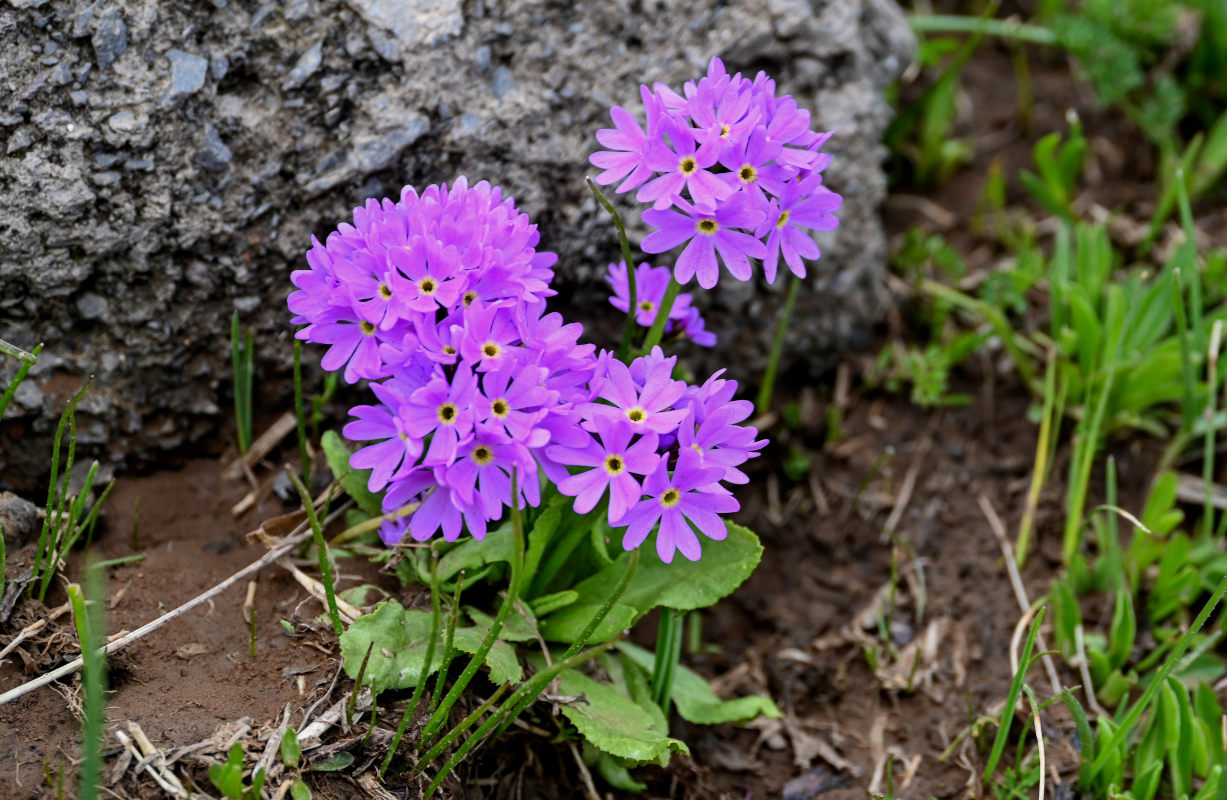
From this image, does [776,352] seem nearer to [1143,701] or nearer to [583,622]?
[583,622]

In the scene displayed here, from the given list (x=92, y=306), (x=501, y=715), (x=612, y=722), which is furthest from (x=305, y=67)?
(x=612, y=722)

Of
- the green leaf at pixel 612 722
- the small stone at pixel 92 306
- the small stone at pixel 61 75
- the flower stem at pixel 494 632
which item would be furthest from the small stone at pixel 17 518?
the green leaf at pixel 612 722

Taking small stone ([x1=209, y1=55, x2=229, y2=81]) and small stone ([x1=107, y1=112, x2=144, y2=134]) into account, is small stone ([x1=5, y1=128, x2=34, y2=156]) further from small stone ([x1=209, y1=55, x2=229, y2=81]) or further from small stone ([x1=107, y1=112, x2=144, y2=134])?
small stone ([x1=209, y1=55, x2=229, y2=81])

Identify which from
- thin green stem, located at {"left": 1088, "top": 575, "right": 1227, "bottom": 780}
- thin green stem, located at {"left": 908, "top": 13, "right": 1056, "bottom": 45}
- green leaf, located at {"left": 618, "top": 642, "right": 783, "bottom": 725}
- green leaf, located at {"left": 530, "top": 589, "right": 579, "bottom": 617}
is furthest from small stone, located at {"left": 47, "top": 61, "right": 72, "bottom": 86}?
thin green stem, located at {"left": 908, "top": 13, "right": 1056, "bottom": 45}

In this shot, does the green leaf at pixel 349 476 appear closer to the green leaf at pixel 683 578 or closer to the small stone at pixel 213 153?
the green leaf at pixel 683 578

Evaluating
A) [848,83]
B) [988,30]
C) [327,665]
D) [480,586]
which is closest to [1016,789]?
[480,586]
